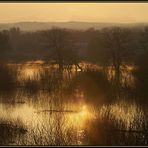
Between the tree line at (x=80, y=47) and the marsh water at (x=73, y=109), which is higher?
the tree line at (x=80, y=47)

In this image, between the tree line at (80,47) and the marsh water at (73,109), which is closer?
the marsh water at (73,109)

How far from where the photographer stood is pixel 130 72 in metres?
13.6

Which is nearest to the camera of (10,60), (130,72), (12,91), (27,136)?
(27,136)

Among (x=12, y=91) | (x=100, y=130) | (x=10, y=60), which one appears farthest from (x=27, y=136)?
(x=10, y=60)

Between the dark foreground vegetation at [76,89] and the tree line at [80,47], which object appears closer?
the dark foreground vegetation at [76,89]

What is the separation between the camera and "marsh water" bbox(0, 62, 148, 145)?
6.01 metres

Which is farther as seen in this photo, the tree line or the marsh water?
the tree line

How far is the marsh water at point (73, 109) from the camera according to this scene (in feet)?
19.7

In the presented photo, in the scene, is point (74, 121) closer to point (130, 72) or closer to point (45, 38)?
point (130, 72)

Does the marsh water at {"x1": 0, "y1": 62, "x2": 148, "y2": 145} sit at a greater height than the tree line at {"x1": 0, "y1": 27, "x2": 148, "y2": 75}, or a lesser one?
lesser

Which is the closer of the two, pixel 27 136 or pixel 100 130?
pixel 100 130

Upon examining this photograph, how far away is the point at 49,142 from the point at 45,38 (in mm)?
14160

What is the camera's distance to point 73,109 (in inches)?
366

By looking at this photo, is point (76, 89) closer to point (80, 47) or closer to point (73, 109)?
point (73, 109)
